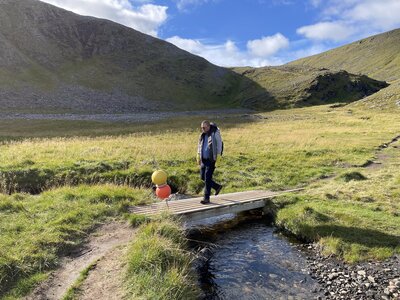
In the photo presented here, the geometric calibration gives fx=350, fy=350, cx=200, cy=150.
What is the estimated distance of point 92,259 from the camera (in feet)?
31.9

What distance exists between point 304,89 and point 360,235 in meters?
136

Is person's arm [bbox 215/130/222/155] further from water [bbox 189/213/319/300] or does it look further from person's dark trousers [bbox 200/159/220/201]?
water [bbox 189/213/319/300]

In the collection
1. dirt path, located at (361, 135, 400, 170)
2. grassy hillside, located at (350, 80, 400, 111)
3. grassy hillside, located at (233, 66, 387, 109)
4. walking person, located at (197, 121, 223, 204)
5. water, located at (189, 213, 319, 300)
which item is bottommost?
water, located at (189, 213, 319, 300)

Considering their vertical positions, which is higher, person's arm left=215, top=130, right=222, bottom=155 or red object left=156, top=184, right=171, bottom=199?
person's arm left=215, top=130, right=222, bottom=155

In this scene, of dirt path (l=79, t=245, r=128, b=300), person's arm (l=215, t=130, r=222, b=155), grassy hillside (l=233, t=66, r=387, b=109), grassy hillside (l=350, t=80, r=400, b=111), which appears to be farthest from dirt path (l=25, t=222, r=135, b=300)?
grassy hillside (l=233, t=66, r=387, b=109)

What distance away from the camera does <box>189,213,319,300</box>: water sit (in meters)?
9.88

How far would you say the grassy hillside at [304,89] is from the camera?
441ft

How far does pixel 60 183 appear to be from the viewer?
19062mm

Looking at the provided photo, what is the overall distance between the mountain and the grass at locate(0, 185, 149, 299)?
80309mm

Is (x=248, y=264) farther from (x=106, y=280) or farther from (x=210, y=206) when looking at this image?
(x=106, y=280)

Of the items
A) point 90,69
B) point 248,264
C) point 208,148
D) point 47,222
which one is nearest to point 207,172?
point 208,148

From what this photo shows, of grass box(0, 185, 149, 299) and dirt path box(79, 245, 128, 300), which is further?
grass box(0, 185, 149, 299)

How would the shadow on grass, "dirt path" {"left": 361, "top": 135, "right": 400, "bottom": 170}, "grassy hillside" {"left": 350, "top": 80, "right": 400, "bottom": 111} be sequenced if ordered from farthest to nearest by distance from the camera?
1. "grassy hillside" {"left": 350, "top": 80, "right": 400, "bottom": 111}
2. "dirt path" {"left": 361, "top": 135, "right": 400, "bottom": 170}
3. the shadow on grass

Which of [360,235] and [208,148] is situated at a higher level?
[208,148]
